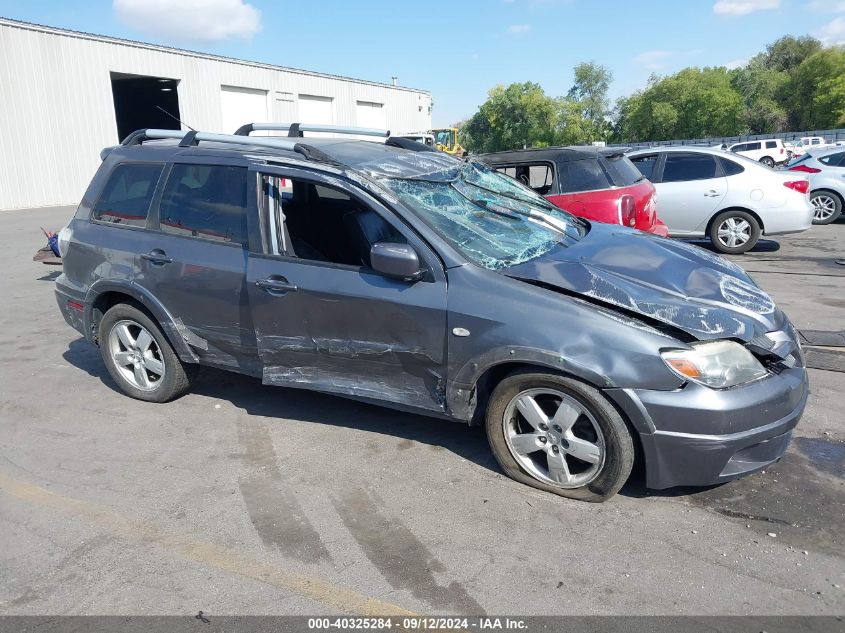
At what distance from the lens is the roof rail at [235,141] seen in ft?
13.8

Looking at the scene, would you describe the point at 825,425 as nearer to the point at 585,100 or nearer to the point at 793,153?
the point at 793,153

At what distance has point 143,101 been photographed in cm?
3275

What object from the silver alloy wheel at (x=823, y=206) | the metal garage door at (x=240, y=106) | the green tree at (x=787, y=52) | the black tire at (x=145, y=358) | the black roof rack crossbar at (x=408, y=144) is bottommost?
the black tire at (x=145, y=358)

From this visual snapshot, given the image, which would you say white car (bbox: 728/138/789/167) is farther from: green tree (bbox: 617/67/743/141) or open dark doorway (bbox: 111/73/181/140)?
green tree (bbox: 617/67/743/141)

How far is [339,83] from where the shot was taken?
36.3m

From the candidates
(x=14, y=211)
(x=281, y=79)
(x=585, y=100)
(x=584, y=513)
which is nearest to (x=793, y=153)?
(x=281, y=79)

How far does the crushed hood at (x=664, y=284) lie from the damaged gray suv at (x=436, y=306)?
0.6 inches

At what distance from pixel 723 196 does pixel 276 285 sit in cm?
819

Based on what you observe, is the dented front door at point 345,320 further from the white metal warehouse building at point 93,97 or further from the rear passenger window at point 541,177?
the white metal warehouse building at point 93,97

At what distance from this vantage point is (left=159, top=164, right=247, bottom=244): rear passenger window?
435 cm

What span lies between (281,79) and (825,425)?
106 ft

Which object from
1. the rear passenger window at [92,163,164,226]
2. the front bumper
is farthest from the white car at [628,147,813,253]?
the rear passenger window at [92,163,164,226]

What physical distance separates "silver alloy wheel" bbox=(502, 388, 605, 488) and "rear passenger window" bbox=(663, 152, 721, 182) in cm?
787

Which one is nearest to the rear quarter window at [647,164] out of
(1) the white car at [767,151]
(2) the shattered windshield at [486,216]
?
(2) the shattered windshield at [486,216]
